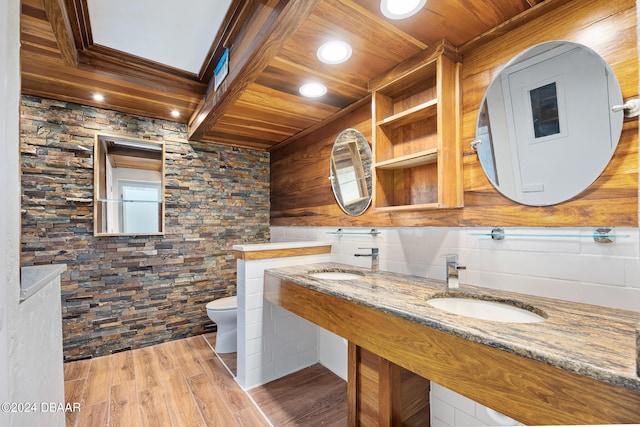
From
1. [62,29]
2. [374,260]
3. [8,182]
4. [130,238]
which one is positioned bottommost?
[374,260]

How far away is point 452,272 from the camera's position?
1.39m

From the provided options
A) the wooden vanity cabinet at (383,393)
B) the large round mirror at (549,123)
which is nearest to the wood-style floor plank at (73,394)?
the wooden vanity cabinet at (383,393)

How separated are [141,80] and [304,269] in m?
1.85

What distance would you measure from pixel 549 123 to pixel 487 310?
33.0 inches

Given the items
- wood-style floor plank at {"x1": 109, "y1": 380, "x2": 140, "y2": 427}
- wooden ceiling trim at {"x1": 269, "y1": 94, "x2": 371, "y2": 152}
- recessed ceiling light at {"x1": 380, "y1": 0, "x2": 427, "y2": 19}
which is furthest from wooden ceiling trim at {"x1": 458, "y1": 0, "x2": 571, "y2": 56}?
wood-style floor plank at {"x1": 109, "y1": 380, "x2": 140, "y2": 427}

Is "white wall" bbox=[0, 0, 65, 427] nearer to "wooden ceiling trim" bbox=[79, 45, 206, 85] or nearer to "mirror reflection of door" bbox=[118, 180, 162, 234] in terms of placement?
"wooden ceiling trim" bbox=[79, 45, 206, 85]

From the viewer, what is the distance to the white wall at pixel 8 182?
2.18 feet

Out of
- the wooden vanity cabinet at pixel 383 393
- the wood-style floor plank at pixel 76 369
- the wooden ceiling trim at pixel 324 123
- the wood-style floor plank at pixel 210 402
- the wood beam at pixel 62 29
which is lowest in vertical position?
the wood-style floor plank at pixel 210 402

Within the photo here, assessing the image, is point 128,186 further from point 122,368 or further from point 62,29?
point 122,368

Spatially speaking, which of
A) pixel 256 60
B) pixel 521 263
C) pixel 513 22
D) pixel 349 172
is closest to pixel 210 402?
pixel 349 172

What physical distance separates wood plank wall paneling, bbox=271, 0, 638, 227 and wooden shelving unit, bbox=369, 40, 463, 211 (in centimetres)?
7

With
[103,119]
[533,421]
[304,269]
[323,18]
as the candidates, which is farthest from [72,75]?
[533,421]

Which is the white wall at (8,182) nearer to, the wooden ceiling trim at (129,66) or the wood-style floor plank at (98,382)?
the wooden ceiling trim at (129,66)

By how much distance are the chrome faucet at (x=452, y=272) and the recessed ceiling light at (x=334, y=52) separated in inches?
46.3
